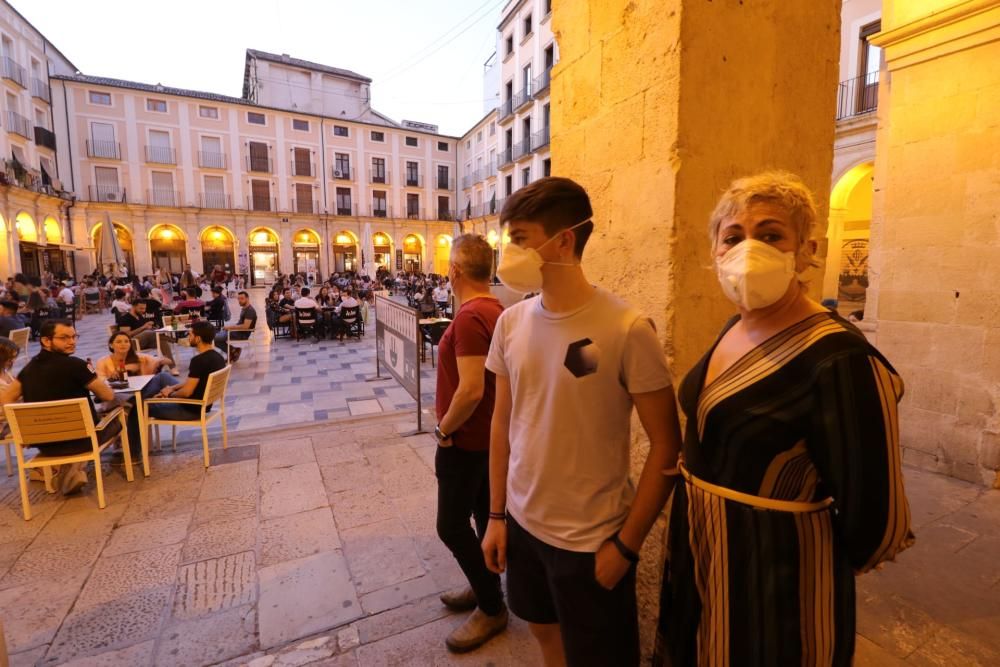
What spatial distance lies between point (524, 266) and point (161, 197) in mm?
34272

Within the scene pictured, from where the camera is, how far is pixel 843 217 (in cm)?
1169

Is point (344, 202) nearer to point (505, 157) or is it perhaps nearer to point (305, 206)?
point (305, 206)

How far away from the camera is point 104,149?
26.8 m

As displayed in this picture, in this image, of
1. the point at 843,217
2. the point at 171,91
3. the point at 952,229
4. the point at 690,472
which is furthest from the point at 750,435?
the point at 171,91

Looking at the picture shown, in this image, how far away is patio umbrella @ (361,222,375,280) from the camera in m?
33.0

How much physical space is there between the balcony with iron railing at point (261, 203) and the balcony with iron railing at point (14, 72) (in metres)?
10.9

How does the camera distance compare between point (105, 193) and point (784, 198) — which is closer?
point (784, 198)

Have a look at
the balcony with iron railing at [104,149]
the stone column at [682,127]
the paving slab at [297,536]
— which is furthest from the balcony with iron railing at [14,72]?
the stone column at [682,127]

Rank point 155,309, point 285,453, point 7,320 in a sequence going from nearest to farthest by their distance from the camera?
point 285,453 < point 7,320 < point 155,309

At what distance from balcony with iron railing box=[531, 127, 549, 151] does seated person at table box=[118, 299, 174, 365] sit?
1839 cm

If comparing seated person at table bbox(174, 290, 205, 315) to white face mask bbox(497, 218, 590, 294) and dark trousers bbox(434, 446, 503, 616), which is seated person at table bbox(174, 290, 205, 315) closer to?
dark trousers bbox(434, 446, 503, 616)

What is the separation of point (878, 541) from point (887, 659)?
145 cm

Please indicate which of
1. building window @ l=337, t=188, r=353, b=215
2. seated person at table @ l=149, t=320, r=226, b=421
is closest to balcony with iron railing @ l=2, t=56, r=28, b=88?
building window @ l=337, t=188, r=353, b=215

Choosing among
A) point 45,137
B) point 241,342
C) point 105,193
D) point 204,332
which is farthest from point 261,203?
point 204,332
